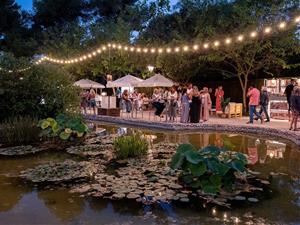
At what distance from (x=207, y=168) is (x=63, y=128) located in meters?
5.76

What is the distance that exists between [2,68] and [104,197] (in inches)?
299

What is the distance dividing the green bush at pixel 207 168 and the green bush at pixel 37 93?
6.98 meters

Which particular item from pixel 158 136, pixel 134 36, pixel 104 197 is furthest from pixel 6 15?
pixel 104 197

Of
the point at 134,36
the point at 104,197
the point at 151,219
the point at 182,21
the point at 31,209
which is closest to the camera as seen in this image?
the point at 151,219

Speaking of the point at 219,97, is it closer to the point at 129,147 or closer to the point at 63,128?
the point at 63,128

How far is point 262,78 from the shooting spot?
18.8 m

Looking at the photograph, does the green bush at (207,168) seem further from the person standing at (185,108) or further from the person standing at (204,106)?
the person standing at (204,106)

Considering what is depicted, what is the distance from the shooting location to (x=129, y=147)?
313 inches

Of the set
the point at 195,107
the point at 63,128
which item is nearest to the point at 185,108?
the point at 195,107

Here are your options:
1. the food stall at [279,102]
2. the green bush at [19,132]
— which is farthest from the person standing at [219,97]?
the green bush at [19,132]

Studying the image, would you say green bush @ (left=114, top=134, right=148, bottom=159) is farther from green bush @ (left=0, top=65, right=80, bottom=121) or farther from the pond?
green bush @ (left=0, top=65, right=80, bottom=121)

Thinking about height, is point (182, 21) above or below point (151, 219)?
above

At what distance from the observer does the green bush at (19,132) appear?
10.2 metres

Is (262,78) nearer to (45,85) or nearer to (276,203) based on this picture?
(45,85)
